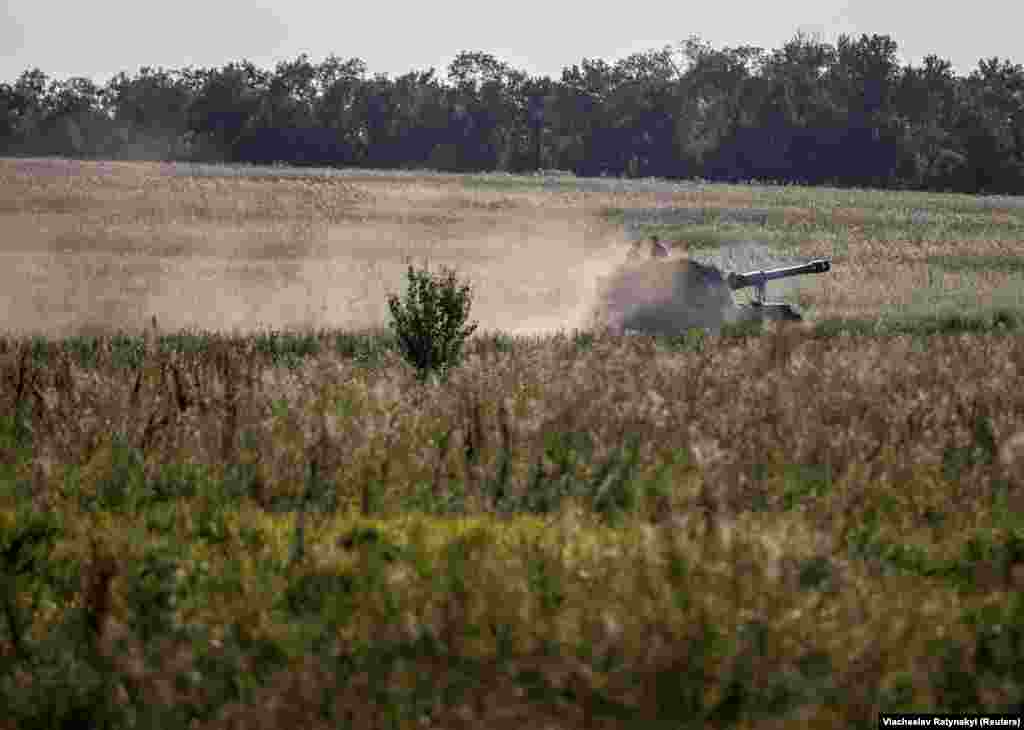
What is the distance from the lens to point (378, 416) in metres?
10.3

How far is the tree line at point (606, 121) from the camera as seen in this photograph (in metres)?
97.8

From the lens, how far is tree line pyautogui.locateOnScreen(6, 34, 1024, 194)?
321 feet

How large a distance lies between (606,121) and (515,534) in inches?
3990

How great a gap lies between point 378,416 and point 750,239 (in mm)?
34228

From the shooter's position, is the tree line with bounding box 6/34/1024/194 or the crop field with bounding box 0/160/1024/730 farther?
the tree line with bounding box 6/34/1024/194

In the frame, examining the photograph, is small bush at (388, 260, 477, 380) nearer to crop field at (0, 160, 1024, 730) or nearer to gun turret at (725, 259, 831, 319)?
crop field at (0, 160, 1024, 730)

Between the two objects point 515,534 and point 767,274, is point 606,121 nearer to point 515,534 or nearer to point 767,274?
point 767,274

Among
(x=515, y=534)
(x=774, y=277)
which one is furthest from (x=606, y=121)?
(x=515, y=534)

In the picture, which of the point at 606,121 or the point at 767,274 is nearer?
the point at 767,274

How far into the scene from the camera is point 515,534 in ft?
25.3

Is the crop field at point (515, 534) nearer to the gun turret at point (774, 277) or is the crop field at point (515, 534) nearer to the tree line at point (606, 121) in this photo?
the gun turret at point (774, 277)

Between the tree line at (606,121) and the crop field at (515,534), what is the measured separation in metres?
83.5

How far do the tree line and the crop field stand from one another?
8345 centimetres

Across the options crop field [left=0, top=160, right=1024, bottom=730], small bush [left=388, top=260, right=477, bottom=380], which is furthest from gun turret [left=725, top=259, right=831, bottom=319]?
small bush [left=388, top=260, right=477, bottom=380]
